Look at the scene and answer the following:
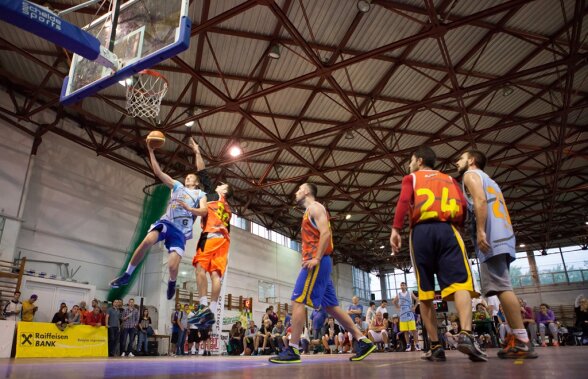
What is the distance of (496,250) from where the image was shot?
3578 millimetres

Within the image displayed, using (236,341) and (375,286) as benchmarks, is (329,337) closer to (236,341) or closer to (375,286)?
(236,341)

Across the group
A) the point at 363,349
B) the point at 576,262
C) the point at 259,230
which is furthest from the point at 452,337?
the point at 576,262

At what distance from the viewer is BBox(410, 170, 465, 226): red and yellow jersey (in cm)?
354

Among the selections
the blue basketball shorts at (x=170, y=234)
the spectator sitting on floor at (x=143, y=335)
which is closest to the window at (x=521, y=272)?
the spectator sitting on floor at (x=143, y=335)

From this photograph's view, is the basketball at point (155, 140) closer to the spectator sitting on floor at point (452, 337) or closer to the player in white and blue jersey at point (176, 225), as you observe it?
the player in white and blue jersey at point (176, 225)

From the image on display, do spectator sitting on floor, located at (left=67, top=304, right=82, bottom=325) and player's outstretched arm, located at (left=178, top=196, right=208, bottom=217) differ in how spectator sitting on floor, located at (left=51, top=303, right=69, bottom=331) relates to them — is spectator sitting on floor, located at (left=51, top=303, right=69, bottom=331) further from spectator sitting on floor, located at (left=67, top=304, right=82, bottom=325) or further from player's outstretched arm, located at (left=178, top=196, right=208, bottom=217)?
player's outstretched arm, located at (left=178, top=196, right=208, bottom=217)

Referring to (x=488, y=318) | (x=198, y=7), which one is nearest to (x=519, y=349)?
(x=198, y=7)

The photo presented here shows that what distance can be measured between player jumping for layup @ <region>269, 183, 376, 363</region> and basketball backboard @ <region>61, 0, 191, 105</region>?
265 centimetres

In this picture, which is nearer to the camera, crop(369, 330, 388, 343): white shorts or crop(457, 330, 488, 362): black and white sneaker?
crop(457, 330, 488, 362): black and white sneaker

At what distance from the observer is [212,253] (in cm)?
514

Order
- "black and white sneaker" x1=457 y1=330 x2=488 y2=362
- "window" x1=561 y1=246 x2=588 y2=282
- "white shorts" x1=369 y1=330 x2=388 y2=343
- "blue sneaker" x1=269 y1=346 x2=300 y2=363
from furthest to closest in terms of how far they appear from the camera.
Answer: "window" x1=561 y1=246 x2=588 y2=282, "white shorts" x1=369 y1=330 x2=388 y2=343, "blue sneaker" x1=269 y1=346 x2=300 y2=363, "black and white sneaker" x1=457 y1=330 x2=488 y2=362

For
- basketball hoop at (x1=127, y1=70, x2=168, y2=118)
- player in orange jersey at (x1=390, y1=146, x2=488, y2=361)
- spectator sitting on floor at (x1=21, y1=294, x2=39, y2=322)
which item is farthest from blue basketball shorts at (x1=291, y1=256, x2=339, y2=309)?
spectator sitting on floor at (x1=21, y1=294, x2=39, y2=322)

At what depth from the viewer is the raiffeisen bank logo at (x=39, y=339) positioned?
987 centimetres

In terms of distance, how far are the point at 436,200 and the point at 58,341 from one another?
434 inches
